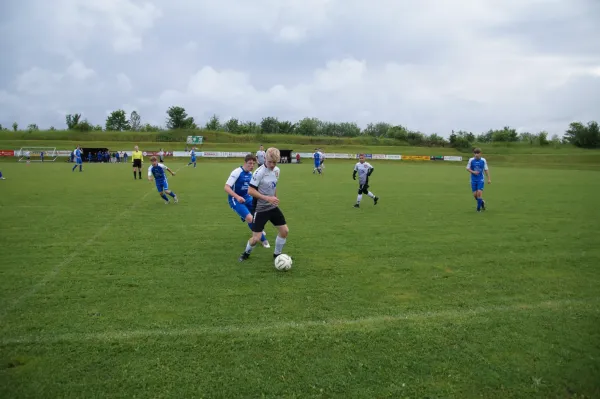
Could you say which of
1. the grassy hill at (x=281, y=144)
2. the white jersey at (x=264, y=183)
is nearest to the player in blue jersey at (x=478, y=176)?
the white jersey at (x=264, y=183)

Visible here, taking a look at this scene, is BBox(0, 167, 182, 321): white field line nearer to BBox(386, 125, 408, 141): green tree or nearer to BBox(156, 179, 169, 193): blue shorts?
BBox(156, 179, 169, 193): blue shorts

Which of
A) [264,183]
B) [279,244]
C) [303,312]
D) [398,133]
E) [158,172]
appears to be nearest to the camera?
[303,312]

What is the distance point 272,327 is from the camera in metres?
4.82

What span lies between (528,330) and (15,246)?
382 inches

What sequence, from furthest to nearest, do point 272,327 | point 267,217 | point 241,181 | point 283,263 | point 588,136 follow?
point 588,136, point 241,181, point 267,217, point 283,263, point 272,327

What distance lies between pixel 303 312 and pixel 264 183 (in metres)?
2.72

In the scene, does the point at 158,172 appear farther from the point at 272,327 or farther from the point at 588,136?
the point at 588,136

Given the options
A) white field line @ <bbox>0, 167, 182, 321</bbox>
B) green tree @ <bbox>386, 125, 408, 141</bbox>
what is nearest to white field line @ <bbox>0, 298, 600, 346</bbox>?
white field line @ <bbox>0, 167, 182, 321</bbox>

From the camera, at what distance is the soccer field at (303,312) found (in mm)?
3838

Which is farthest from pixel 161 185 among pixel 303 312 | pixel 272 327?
pixel 272 327

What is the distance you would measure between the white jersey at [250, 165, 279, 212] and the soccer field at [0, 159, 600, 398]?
1.14 metres

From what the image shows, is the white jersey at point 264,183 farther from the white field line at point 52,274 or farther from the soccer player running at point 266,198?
the white field line at point 52,274

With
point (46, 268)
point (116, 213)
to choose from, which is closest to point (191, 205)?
point (116, 213)

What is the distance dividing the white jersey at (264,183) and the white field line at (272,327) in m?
2.79
